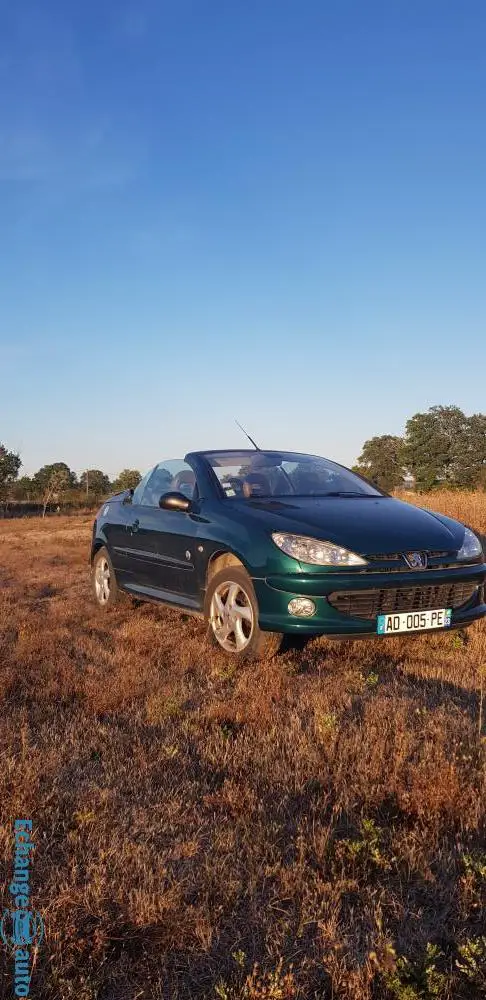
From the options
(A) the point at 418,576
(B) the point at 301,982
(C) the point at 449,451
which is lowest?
(B) the point at 301,982

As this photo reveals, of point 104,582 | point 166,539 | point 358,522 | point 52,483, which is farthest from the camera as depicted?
point 52,483

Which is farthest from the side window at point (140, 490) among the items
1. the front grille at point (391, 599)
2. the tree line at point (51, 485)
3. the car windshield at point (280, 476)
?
the tree line at point (51, 485)

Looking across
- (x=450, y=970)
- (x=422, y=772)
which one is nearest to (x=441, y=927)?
(x=450, y=970)

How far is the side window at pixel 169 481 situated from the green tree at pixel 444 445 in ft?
252

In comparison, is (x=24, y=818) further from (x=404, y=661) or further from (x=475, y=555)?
(x=475, y=555)

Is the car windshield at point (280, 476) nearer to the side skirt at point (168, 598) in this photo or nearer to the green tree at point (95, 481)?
the side skirt at point (168, 598)

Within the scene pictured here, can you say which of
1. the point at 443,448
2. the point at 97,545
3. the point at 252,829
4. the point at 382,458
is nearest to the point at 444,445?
the point at 443,448

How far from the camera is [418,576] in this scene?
14.6 feet

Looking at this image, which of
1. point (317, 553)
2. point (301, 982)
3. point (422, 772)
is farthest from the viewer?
point (317, 553)

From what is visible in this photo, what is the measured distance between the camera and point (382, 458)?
9812 cm

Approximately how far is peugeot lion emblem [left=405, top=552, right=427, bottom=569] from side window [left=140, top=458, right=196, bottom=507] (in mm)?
1996

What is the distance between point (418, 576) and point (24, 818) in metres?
2.88

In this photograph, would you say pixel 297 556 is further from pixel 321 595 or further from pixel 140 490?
pixel 140 490

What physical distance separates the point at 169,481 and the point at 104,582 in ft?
5.62
